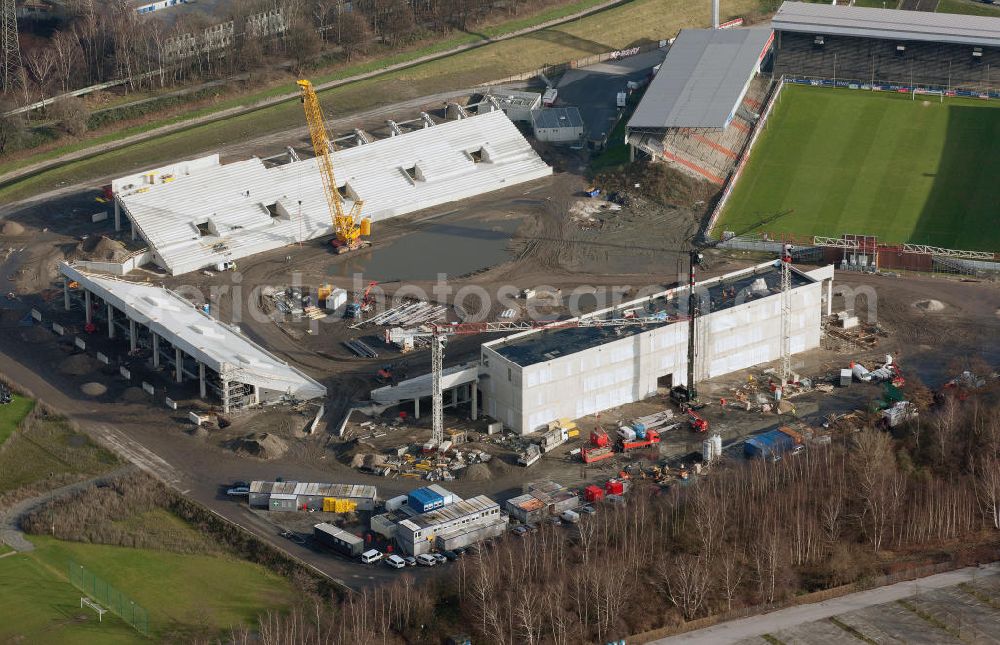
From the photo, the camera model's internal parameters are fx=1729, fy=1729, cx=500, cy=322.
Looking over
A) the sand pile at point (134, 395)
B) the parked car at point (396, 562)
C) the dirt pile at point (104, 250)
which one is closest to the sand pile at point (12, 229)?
the dirt pile at point (104, 250)

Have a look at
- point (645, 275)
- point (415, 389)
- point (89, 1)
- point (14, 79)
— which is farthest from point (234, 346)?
point (89, 1)

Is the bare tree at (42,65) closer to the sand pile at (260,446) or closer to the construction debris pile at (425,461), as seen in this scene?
the sand pile at (260,446)

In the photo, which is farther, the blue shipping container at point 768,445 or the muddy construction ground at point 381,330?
the muddy construction ground at point 381,330

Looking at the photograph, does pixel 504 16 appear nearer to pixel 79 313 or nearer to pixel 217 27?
pixel 217 27

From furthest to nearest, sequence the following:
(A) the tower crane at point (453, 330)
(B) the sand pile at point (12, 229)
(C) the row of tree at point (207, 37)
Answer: (C) the row of tree at point (207, 37), (B) the sand pile at point (12, 229), (A) the tower crane at point (453, 330)

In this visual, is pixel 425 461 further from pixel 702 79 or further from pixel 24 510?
pixel 702 79

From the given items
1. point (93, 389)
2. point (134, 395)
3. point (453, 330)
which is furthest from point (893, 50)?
point (93, 389)
